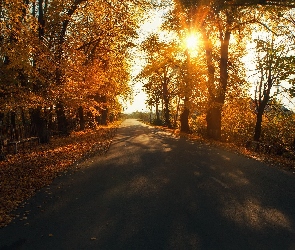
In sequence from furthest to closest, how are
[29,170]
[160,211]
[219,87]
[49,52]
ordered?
[219,87]
[49,52]
[29,170]
[160,211]

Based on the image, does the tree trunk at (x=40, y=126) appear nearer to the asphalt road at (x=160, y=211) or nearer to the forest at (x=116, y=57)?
the forest at (x=116, y=57)

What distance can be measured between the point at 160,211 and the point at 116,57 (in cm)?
2082

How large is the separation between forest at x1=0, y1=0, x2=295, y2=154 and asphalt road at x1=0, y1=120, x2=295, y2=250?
587 centimetres

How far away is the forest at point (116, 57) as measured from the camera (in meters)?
15.8

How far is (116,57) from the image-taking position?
2622 centimetres

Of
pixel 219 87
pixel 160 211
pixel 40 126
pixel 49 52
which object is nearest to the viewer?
pixel 160 211

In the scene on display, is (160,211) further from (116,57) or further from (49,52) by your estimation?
(116,57)

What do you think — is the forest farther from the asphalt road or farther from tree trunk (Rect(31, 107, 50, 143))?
the asphalt road

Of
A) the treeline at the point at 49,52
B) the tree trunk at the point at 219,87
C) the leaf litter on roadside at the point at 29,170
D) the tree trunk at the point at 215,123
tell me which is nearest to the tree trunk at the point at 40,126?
the treeline at the point at 49,52

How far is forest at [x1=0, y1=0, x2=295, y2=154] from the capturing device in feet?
51.8

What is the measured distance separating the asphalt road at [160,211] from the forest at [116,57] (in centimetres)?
587

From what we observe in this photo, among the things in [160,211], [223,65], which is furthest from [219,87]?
[160,211]

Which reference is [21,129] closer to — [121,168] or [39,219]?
[121,168]

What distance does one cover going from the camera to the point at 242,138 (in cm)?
3653
